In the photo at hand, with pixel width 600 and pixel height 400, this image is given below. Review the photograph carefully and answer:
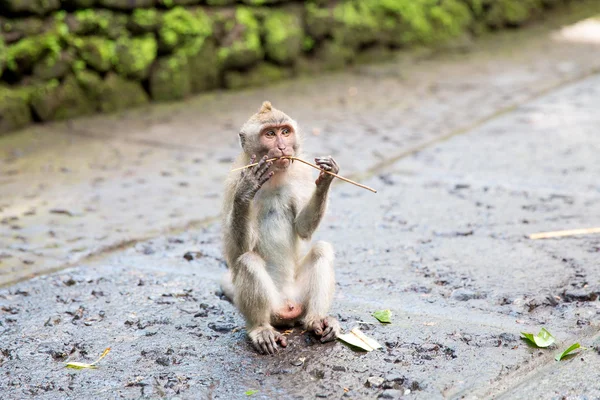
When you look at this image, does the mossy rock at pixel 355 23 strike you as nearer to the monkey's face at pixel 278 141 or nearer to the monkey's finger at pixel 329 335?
the monkey's face at pixel 278 141

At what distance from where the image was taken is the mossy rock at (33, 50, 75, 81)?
7.11 m

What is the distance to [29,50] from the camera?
696 centimetres

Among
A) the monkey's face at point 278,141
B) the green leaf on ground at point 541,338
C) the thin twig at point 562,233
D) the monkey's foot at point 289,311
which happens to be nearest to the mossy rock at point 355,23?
the thin twig at point 562,233

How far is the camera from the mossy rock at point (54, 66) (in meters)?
7.11

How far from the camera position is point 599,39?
416 inches

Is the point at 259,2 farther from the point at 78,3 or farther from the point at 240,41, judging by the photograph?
the point at 78,3

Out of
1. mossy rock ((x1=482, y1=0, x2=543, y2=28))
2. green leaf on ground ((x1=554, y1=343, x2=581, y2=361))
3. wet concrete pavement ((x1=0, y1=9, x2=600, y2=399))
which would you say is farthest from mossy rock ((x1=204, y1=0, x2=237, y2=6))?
green leaf on ground ((x1=554, y1=343, x2=581, y2=361))

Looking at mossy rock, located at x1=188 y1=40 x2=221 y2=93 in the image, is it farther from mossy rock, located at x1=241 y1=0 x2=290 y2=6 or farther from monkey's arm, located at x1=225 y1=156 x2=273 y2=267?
monkey's arm, located at x1=225 y1=156 x2=273 y2=267

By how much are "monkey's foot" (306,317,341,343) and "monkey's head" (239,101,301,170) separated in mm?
680

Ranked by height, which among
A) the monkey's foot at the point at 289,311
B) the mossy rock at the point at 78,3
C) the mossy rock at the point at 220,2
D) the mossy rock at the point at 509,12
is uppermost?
the mossy rock at the point at 78,3

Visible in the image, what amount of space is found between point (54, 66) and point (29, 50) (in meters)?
0.26

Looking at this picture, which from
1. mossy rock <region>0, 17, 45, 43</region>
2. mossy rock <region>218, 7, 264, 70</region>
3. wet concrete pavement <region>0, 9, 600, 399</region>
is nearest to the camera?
wet concrete pavement <region>0, 9, 600, 399</region>

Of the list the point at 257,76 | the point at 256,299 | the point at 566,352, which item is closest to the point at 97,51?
the point at 257,76

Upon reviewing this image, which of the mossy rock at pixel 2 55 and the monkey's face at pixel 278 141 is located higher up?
the monkey's face at pixel 278 141
